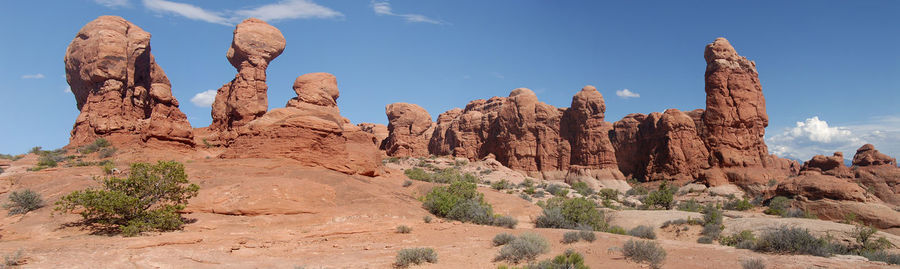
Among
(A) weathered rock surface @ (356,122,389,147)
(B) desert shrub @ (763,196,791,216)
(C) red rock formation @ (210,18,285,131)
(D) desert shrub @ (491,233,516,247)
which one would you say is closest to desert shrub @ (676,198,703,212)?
(B) desert shrub @ (763,196,791,216)

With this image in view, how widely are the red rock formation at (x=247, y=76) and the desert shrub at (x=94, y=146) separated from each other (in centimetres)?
868

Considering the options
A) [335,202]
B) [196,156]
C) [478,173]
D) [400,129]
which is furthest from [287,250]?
[400,129]

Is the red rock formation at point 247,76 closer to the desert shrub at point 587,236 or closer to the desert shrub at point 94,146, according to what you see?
the desert shrub at point 94,146

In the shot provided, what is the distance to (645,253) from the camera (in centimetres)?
903

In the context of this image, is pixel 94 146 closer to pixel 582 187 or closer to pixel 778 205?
pixel 582 187

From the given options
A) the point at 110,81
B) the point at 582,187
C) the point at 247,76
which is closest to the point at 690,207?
the point at 582,187

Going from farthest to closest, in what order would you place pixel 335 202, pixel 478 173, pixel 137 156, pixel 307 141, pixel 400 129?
pixel 400 129
pixel 478 173
pixel 137 156
pixel 307 141
pixel 335 202

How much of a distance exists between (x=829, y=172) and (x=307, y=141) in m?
37.3

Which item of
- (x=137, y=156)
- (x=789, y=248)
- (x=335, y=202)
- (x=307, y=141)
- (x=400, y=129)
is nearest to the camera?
(x=789, y=248)

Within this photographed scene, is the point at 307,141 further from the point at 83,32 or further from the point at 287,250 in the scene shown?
the point at 83,32

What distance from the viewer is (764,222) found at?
15414 mm

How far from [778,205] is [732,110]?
2023cm

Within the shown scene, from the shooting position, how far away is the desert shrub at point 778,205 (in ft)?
66.8

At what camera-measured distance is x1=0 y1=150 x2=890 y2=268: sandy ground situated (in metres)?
8.70
